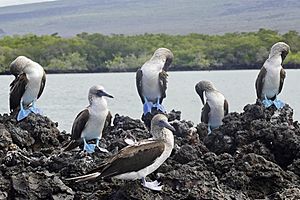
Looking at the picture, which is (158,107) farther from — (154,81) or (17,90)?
(17,90)

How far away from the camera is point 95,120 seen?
10.2 m

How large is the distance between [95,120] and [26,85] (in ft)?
6.58

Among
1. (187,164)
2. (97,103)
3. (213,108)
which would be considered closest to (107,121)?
(97,103)

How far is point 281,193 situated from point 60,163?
2.27 meters

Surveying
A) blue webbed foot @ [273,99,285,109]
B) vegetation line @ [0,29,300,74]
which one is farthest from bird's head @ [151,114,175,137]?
vegetation line @ [0,29,300,74]

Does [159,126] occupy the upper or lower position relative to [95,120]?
upper

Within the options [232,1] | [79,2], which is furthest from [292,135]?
[79,2]

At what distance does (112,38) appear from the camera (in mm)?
50594

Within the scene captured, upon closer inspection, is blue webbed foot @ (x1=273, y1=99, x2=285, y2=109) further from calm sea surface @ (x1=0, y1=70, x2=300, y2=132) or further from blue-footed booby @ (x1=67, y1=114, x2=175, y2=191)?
calm sea surface @ (x1=0, y1=70, x2=300, y2=132)

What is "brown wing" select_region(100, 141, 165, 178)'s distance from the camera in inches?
301

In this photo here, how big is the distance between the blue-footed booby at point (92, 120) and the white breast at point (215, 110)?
3127mm

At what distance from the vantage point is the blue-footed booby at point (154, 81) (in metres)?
12.9

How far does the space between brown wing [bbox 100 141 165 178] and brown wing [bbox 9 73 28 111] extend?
4.38 metres

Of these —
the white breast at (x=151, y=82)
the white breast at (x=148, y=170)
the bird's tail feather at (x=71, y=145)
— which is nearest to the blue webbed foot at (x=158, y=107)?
the white breast at (x=151, y=82)
